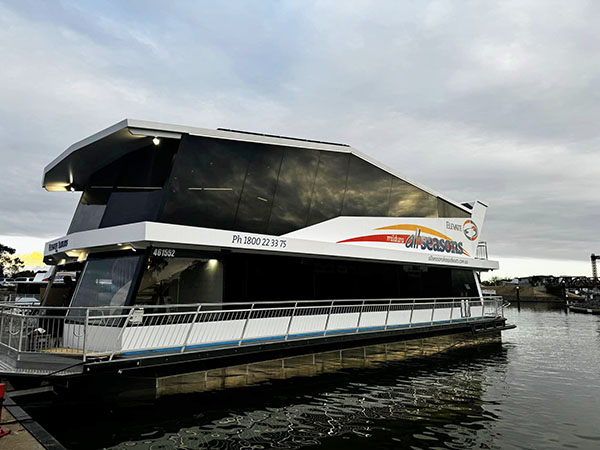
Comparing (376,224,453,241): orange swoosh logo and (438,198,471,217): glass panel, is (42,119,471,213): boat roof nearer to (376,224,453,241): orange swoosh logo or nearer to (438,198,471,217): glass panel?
(376,224,453,241): orange swoosh logo

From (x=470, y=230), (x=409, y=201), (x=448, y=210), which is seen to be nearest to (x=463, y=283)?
(x=470, y=230)

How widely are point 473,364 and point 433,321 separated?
207cm

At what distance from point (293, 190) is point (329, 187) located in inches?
61.8

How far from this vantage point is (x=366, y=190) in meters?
15.2

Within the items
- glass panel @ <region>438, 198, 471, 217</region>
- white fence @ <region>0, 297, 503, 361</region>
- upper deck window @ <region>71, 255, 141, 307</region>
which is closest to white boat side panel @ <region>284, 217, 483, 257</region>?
glass panel @ <region>438, 198, 471, 217</region>

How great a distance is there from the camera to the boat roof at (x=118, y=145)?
10.3 m

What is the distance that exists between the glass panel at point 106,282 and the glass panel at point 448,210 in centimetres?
1323

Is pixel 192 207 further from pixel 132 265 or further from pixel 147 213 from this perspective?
pixel 132 265

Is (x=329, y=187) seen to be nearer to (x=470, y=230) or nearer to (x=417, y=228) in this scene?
(x=417, y=228)

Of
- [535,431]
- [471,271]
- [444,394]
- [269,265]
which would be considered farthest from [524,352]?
[269,265]

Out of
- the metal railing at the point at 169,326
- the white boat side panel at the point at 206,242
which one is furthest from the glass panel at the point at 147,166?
the metal railing at the point at 169,326

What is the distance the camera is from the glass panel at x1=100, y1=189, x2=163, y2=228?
1073 centimetres

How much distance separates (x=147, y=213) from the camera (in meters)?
10.8

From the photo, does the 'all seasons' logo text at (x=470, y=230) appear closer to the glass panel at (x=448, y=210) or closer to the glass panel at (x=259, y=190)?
the glass panel at (x=448, y=210)
